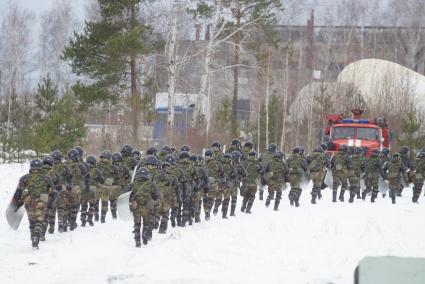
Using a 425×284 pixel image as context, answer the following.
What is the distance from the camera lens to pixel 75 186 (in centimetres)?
1867

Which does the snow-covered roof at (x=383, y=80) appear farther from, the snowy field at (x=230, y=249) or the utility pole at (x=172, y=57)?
the snowy field at (x=230, y=249)

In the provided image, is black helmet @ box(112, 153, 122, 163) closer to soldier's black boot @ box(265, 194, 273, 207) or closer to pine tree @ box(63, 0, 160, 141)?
soldier's black boot @ box(265, 194, 273, 207)

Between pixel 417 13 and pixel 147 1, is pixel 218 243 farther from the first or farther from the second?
pixel 417 13

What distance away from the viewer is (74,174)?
18.8m

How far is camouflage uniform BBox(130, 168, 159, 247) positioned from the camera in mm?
15711

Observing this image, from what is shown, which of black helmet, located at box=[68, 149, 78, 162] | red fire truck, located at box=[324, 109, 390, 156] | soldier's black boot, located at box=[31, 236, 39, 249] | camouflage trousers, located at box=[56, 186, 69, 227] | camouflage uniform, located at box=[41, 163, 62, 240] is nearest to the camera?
soldier's black boot, located at box=[31, 236, 39, 249]

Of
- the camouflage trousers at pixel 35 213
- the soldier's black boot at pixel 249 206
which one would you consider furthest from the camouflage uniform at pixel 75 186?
the soldier's black boot at pixel 249 206

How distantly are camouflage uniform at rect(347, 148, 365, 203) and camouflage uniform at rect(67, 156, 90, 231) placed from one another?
8736 mm

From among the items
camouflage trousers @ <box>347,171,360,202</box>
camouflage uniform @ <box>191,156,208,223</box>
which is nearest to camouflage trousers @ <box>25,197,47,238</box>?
camouflage uniform @ <box>191,156,208,223</box>

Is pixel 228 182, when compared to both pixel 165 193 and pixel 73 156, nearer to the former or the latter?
pixel 165 193

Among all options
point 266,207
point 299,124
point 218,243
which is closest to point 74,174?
point 218,243

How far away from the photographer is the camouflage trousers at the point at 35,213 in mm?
15250

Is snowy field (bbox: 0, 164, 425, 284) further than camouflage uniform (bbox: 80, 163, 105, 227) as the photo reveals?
No

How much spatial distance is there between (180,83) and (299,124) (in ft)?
28.4
